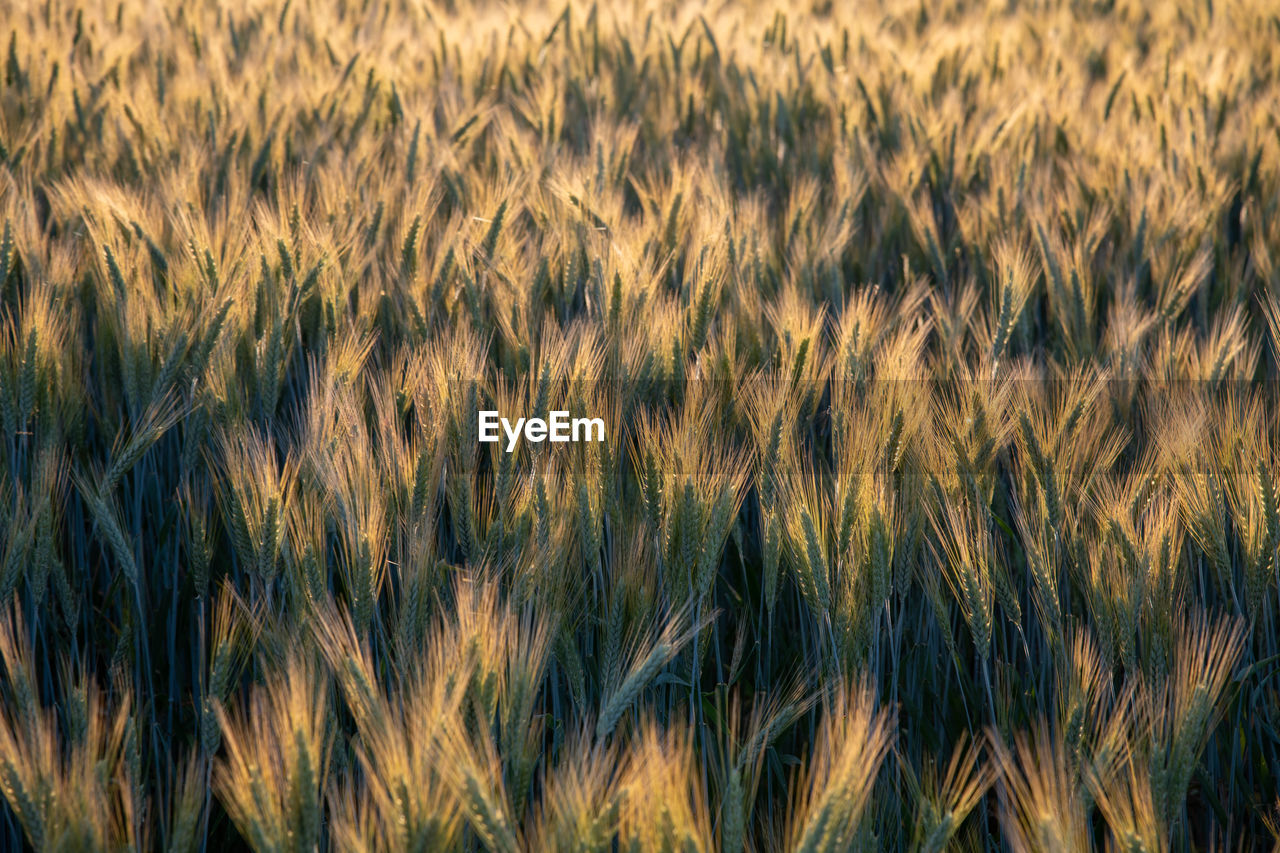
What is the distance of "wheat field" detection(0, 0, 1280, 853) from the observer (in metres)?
1.04

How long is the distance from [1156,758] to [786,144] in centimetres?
270

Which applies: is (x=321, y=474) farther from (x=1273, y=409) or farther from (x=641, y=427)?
(x=1273, y=409)

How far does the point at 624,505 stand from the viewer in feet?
5.39

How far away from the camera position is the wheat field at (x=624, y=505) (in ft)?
3.43

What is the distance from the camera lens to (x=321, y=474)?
4.43 ft

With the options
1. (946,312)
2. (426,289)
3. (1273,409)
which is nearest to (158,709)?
(426,289)
